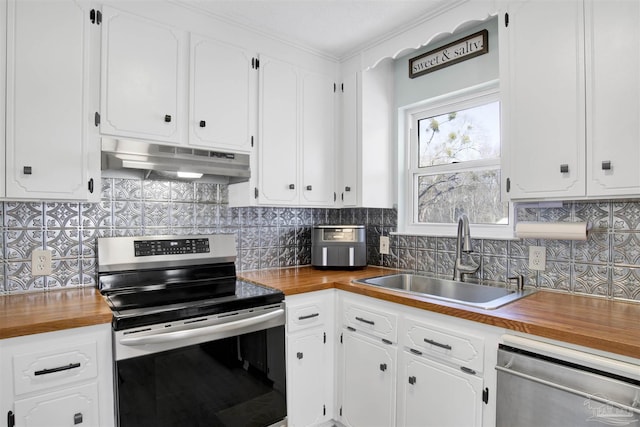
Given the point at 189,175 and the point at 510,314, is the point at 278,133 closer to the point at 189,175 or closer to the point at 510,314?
the point at 189,175

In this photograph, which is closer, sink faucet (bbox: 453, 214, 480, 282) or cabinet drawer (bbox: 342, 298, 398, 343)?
cabinet drawer (bbox: 342, 298, 398, 343)

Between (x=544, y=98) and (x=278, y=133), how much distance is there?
1460 millimetres

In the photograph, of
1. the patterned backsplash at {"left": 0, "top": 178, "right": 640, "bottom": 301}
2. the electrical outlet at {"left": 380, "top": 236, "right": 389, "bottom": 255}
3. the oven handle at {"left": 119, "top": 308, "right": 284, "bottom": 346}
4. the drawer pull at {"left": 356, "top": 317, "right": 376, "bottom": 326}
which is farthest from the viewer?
the electrical outlet at {"left": 380, "top": 236, "right": 389, "bottom": 255}

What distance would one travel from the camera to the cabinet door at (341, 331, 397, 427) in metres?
1.82

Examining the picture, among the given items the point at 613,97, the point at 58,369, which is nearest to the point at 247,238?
the point at 58,369

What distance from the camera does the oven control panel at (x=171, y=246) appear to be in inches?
79.4

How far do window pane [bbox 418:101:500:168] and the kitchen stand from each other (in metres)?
0.23

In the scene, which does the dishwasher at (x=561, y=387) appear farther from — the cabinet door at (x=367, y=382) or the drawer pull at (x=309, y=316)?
the drawer pull at (x=309, y=316)

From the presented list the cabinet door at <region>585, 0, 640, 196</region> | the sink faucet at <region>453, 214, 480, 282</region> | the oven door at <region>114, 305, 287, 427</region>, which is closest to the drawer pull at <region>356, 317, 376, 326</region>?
the oven door at <region>114, 305, 287, 427</region>

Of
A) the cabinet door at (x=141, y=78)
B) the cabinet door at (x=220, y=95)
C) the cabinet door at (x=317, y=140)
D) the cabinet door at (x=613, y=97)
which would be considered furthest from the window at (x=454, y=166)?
the cabinet door at (x=141, y=78)

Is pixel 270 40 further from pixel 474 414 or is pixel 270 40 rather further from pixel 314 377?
pixel 474 414

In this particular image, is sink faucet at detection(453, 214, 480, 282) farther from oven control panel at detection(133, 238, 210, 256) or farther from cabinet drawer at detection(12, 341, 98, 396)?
cabinet drawer at detection(12, 341, 98, 396)

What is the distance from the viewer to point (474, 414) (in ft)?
4.80

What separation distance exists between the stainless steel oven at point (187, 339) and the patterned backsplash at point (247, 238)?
0.43 ft
